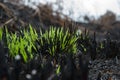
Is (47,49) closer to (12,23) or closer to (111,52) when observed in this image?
(111,52)

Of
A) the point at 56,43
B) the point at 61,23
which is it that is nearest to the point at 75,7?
the point at 61,23

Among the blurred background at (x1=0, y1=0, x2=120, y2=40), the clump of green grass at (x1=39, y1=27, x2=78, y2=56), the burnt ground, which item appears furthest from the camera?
the blurred background at (x1=0, y1=0, x2=120, y2=40)

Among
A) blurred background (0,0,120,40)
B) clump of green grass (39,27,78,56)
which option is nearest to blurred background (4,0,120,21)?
blurred background (0,0,120,40)

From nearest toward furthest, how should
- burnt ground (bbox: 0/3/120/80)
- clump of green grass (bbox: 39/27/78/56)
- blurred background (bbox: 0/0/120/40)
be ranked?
1. burnt ground (bbox: 0/3/120/80)
2. clump of green grass (bbox: 39/27/78/56)
3. blurred background (bbox: 0/0/120/40)

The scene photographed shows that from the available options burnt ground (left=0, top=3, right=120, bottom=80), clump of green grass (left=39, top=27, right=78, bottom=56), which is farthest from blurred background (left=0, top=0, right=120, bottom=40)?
clump of green grass (left=39, top=27, right=78, bottom=56)

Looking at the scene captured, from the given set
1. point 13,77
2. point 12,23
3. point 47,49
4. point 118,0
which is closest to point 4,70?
point 13,77

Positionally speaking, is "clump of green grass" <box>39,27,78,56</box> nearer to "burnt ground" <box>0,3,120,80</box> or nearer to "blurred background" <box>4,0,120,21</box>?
"burnt ground" <box>0,3,120,80</box>

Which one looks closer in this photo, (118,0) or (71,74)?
(71,74)

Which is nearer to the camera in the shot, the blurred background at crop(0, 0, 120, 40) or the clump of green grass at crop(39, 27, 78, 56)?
the clump of green grass at crop(39, 27, 78, 56)
